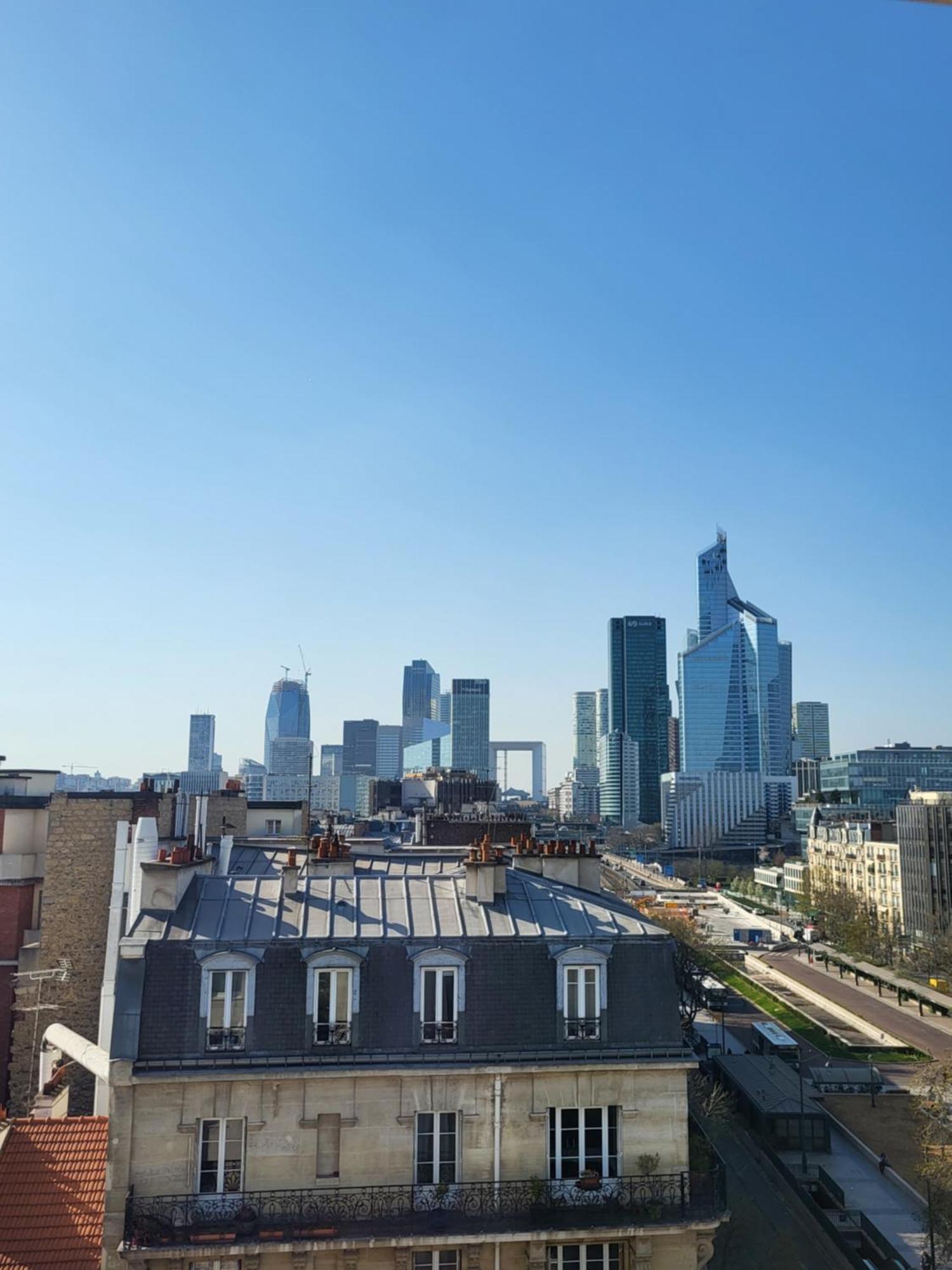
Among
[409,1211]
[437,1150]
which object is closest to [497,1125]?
[437,1150]

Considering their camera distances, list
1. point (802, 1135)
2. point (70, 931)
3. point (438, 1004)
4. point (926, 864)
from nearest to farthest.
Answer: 1. point (438, 1004)
2. point (70, 931)
3. point (802, 1135)
4. point (926, 864)

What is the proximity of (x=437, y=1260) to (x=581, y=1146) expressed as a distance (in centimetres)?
337

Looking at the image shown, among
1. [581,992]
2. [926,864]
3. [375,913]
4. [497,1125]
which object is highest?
[375,913]

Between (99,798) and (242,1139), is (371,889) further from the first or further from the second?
(99,798)

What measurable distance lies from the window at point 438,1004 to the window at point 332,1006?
1467mm

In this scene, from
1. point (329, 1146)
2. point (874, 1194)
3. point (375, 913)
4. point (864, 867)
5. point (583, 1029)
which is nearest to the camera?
point (329, 1146)

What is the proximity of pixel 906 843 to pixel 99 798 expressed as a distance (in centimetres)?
9715

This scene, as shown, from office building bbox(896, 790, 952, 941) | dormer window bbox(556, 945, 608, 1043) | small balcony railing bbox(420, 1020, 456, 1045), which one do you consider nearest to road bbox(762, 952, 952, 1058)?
office building bbox(896, 790, 952, 941)

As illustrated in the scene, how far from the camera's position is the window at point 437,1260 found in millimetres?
18109

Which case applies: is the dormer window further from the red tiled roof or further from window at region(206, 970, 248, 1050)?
the red tiled roof

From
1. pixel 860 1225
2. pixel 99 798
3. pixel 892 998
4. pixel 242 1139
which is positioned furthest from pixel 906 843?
pixel 242 1139

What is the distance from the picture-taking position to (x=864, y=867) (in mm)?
126312

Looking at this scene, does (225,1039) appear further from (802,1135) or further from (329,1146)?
(802,1135)

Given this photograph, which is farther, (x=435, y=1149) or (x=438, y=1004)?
(x=438, y=1004)
